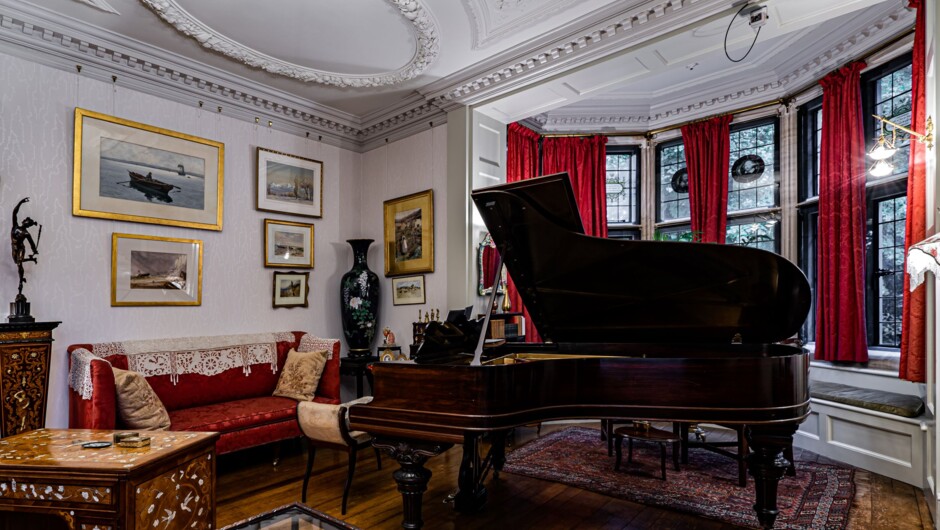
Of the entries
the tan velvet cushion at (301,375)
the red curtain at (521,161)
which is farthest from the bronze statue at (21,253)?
the red curtain at (521,161)

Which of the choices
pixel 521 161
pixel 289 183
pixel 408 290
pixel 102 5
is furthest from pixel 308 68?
pixel 521 161

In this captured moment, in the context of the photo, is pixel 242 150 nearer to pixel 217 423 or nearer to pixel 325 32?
pixel 325 32

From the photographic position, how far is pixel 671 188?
6.31 metres

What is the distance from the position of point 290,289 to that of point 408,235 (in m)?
1.41

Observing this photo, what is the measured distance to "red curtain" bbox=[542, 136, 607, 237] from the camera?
246 inches

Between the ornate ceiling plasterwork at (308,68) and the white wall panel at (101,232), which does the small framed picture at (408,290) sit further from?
the ornate ceiling plasterwork at (308,68)

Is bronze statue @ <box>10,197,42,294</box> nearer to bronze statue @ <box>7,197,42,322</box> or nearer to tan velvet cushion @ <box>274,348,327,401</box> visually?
bronze statue @ <box>7,197,42,322</box>

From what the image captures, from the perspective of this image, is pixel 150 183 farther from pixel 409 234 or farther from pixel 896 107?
pixel 896 107

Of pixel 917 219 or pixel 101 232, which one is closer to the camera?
pixel 917 219

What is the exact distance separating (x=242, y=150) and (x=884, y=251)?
6.27 m

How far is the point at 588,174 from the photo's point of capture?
630 cm

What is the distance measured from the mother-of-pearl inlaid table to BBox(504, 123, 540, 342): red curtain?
12.5 feet

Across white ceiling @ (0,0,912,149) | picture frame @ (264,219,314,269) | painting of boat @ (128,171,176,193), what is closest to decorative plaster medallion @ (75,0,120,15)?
white ceiling @ (0,0,912,149)

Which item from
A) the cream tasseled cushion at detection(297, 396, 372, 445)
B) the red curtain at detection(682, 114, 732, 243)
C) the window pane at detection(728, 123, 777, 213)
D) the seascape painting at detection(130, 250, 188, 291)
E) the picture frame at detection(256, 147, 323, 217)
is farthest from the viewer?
the red curtain at detection(682, 114, 732, 243)
